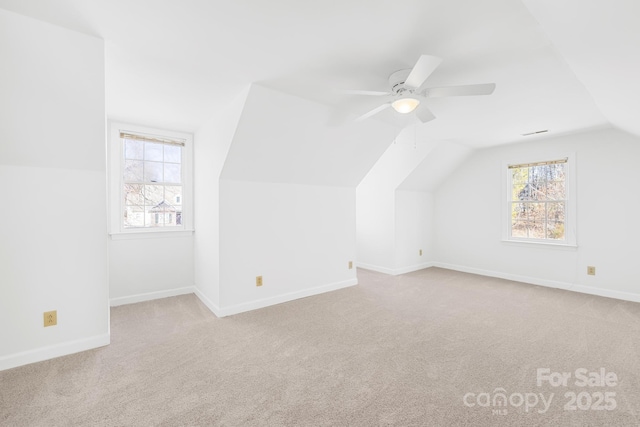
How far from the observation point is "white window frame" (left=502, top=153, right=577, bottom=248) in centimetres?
394

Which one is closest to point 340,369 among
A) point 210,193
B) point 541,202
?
point 210,193

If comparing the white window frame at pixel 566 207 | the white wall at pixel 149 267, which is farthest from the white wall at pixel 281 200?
the white window frame at pixel 566 207

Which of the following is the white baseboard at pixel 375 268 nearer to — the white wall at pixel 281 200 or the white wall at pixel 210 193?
the white wall at pixel 281 200

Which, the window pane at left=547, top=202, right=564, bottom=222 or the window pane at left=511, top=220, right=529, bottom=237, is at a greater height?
the window pane at left=547, top=202, right=564, bottom=222

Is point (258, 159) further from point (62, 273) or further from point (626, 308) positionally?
point (626, 308)

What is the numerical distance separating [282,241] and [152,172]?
1879mm

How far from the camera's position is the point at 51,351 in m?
2.10

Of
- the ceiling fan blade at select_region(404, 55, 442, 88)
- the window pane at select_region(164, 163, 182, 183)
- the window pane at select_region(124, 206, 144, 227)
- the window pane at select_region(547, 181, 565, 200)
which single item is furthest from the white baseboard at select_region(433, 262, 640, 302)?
the window pane at select_region(124, 206, 144, 227)

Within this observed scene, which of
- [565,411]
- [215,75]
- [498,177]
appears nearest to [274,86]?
[215,75]

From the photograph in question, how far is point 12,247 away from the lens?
1.97 m

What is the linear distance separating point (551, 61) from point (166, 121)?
12.2 feet

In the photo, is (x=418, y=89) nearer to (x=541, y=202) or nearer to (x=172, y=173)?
(x=172, y=173)

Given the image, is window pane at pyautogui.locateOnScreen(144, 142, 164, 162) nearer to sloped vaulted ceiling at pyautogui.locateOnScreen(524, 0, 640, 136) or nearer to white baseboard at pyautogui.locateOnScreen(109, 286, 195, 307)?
white baseboard at pyautogui.locateOnScreen(109, 286, 195, 307)

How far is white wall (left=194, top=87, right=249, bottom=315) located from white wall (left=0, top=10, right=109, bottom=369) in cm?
100
